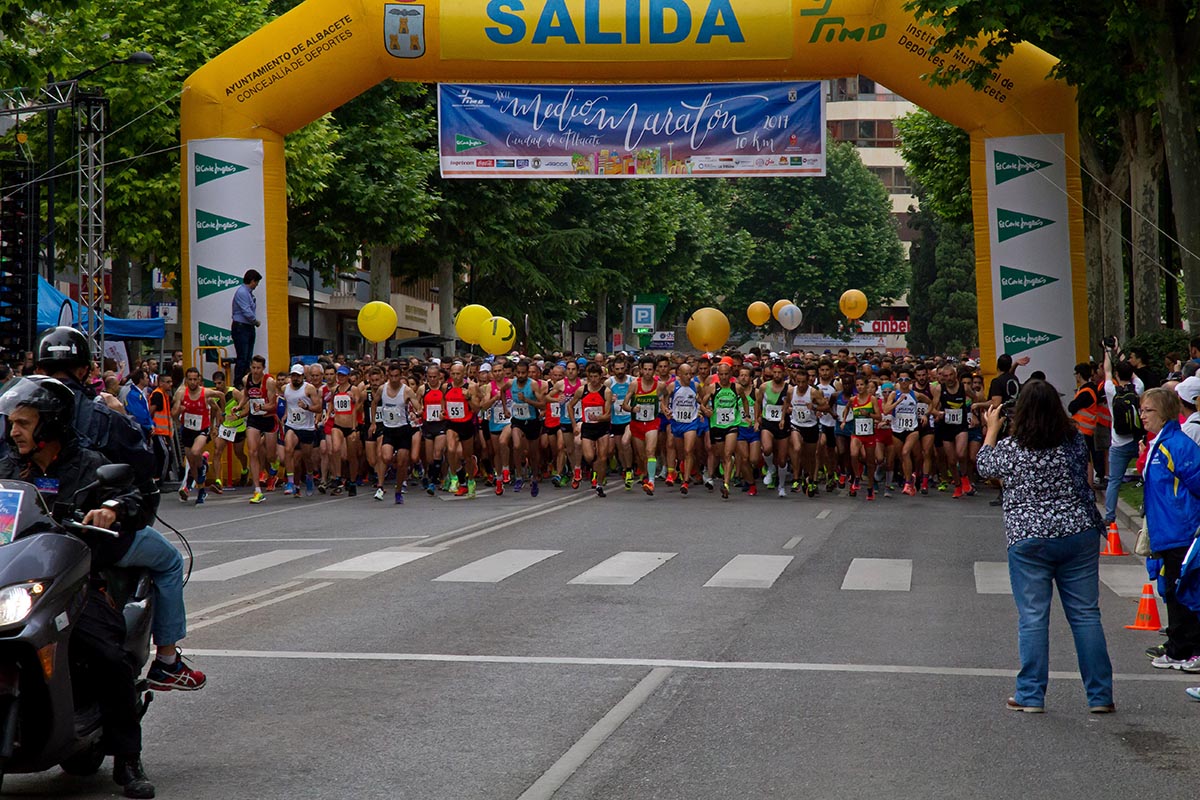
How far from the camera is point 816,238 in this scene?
94.2 meters

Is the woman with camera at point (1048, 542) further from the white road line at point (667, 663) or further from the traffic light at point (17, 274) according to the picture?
the traffic light at point (17, 274)

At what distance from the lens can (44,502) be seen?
18.5 feet

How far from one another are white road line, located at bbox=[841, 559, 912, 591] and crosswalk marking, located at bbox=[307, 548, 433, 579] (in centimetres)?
376

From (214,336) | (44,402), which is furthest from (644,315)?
(44,402)

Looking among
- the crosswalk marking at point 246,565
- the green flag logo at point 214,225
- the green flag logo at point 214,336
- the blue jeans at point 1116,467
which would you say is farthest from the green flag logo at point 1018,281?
the crosswalk marking at point 246,565

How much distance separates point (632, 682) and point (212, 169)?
16.0 metres

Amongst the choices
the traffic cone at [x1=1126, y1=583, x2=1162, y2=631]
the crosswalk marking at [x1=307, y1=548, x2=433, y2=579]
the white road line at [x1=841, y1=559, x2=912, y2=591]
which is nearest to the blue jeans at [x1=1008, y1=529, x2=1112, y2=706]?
the traffic cone at [x1=1126, y1=583, x2=1162, y2=631]

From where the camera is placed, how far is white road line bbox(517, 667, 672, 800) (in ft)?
20.3

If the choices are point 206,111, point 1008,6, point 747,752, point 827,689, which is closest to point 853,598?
point 827,689

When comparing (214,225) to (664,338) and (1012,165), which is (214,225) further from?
(664,338)

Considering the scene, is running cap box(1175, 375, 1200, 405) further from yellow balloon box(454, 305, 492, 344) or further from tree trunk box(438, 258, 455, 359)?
tree trunk box(438, 258, 455, 359)

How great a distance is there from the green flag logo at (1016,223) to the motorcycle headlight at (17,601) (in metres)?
18.2

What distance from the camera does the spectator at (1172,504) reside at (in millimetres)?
9062

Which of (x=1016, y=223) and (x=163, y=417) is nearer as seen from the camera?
(x=1016, y=223)
